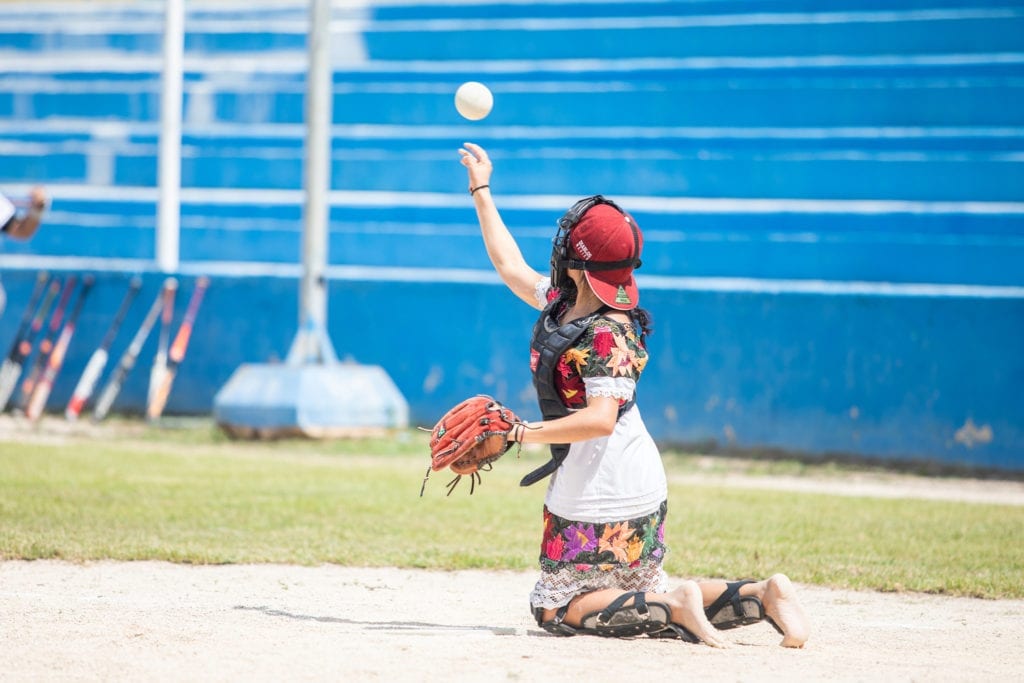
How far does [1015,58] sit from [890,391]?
699 centimetres

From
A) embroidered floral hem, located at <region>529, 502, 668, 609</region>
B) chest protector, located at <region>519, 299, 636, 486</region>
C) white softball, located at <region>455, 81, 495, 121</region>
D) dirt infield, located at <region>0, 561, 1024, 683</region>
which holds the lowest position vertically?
dirt infield, located at <region>0, 561, 1024, 683</region>

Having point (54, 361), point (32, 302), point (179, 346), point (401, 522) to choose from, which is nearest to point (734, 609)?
point (401, 522)

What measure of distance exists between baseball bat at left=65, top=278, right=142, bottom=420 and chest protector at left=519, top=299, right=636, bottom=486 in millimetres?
11027

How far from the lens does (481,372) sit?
585 inches

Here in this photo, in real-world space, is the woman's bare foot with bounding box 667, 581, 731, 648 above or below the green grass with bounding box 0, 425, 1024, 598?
above

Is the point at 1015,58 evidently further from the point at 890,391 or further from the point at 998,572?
the point at 998,572

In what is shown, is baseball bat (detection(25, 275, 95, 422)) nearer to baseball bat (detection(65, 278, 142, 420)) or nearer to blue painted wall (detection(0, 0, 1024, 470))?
blue painted wall (detection(0, 0, 1024, 470))

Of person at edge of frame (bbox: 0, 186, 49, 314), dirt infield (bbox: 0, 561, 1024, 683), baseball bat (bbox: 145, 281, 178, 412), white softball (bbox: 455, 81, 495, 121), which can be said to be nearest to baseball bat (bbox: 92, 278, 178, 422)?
baseball bat (bbox: 145, 281, 178, 412)

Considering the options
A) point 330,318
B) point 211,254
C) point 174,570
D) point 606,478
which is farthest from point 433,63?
point 606,478

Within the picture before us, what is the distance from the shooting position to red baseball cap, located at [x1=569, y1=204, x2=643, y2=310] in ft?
16.6

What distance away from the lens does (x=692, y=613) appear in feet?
16.5

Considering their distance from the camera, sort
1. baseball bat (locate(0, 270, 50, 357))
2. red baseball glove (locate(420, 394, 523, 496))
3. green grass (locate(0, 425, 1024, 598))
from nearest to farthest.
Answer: red baseball glove (locate(420, 394, 523, 496))
green grass (locate(0, 425, 1024, 598))
baseball bat (locate(0, 270, 50, 357))

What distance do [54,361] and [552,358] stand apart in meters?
12.0

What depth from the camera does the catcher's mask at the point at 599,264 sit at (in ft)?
16.7
